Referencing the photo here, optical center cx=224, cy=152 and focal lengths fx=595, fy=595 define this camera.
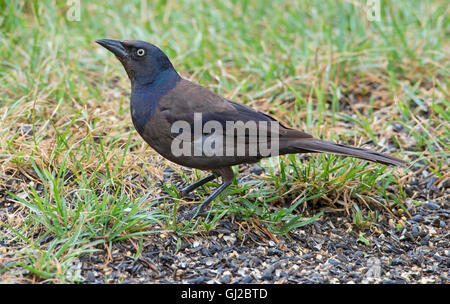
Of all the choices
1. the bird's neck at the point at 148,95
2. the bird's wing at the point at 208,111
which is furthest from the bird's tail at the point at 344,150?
the bird's neck at the point at 148,95

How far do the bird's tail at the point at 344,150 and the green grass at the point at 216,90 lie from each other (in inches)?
13.3

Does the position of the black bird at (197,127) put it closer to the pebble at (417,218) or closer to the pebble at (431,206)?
the pebble at (417,218)

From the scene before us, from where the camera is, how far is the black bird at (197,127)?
415 cm

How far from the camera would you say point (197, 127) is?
4195 mm

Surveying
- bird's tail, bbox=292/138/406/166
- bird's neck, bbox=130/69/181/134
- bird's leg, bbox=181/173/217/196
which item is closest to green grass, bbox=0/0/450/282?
bird's leg, bbox=181/173/217/196

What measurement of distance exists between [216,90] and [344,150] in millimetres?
2092

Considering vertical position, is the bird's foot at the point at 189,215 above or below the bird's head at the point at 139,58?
below

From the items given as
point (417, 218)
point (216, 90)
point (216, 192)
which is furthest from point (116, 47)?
point (417, 218)

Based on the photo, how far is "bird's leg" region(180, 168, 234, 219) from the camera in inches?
169

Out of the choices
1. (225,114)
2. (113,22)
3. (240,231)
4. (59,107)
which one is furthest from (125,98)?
(240,231)

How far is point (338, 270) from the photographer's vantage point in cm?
392

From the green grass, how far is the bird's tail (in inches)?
13.3

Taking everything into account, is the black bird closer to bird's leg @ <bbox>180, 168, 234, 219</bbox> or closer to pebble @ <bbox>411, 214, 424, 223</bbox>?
bird's leg @ <bbox>180, 168, 234, 219</bbox>

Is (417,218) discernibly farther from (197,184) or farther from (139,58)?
(139,58)
